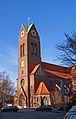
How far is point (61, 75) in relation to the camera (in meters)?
55.8

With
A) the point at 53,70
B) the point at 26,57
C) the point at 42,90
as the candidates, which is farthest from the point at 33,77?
the point at 53,70

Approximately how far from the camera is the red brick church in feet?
145

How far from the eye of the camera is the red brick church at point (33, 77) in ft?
145

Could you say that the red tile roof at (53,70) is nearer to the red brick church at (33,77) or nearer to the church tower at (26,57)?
the red brick church at (33,77)

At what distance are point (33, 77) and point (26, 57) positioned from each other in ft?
22.4

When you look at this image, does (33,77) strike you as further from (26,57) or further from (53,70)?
(53,70)

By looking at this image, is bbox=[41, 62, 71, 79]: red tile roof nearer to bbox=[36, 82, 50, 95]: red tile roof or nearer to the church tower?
the church tower

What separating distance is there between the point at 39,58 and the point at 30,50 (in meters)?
4.17

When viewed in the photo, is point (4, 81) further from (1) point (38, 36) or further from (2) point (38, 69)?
(1) point (38, 36)

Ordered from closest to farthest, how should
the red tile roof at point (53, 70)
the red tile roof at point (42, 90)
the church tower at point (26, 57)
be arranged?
1. the red tile roof at point (42, 90)
2. the church tower at point (26, 57)
3. the red tile roof at point (53, 70)

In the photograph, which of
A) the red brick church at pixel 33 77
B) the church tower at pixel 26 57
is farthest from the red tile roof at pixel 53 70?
the church tower at pixel 26 57

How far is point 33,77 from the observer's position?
45.7 m

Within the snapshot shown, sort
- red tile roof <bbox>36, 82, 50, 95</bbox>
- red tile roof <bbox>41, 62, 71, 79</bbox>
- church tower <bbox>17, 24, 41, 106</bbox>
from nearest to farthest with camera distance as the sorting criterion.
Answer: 1. red tile roof <bbox>36, 82, 50, 95</bbox>
2. church tower <bbox>17, 24, 41, 106</bbox>
3. red tile roof <bbox>41, 62, 71, 79</bbox>

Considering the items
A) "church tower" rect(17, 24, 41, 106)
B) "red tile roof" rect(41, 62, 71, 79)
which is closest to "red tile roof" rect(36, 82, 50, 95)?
"church tower" rect(17, 24, 41, 106)
